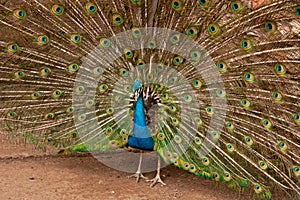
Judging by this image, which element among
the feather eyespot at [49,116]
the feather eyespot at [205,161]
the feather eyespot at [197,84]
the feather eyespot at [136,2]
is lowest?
the feather eyespot at [205,161]

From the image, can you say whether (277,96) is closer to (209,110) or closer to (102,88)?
(209,110)

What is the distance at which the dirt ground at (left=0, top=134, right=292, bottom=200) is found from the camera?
4.09 metres

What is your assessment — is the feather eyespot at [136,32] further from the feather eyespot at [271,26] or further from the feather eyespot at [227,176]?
the feather eyespot at [227,176]

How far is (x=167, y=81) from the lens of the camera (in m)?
3.90

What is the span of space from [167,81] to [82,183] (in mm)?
1400

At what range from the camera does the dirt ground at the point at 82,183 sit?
4.09 metres

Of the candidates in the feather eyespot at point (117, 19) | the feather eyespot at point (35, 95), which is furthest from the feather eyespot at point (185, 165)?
the feather eyespot at point (35, 95)

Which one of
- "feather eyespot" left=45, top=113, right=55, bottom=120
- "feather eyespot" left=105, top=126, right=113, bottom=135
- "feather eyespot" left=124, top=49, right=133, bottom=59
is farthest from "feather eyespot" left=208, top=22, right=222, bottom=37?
"feather eyespot" left=45, top=113, right=55, bottom=120

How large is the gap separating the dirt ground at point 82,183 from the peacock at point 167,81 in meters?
0.37

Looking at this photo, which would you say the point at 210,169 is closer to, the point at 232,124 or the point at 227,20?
the point at 232,124

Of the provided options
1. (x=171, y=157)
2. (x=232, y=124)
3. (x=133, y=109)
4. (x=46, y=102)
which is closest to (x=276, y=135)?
(x=232, y=124)

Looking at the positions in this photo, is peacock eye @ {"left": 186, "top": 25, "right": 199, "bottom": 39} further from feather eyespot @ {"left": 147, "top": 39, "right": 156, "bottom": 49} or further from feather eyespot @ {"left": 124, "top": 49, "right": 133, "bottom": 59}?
feather eyespot @ {"left": 124, "top": 49, "right": 133, "bottom": 59}

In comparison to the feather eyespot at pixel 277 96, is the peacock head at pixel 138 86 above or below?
above

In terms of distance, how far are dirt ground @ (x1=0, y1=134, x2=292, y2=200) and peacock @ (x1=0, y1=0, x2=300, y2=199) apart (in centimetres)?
37
